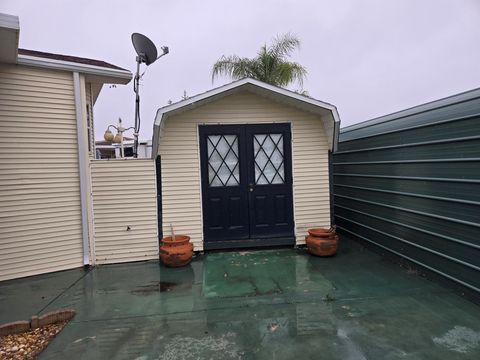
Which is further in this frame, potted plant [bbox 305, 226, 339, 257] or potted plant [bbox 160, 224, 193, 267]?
potted plant [bbox 305, 226, 339, 257]

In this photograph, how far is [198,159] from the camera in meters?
5.37

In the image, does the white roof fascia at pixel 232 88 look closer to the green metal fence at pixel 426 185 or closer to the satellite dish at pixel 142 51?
the green metal fence at pixel 426 185

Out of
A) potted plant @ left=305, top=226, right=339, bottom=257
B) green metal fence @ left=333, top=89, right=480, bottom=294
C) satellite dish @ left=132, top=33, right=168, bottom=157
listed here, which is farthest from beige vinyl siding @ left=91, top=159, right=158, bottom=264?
green metal fence @ left=333, top=89, right=480, bottom=294

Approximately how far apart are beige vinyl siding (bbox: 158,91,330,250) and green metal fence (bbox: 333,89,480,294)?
28.9 inches

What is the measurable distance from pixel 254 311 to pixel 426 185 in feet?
8.41

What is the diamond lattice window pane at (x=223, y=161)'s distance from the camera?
543 cm

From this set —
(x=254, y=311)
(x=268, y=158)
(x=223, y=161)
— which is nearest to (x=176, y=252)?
(x=223, y=161)

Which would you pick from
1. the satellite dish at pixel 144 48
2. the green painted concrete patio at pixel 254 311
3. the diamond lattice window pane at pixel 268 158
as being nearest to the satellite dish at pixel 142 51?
the satellite dish at pixel 144 48

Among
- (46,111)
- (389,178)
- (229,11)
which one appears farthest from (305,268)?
(229,11)

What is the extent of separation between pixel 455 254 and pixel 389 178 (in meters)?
1.48

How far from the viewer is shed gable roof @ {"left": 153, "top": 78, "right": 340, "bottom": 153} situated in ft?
16.0

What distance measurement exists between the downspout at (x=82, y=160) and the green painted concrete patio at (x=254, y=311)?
43 centimetres

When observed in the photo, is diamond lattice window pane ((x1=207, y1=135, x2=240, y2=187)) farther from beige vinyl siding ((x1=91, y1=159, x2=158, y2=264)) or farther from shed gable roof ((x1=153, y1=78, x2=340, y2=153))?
beige vinyl siding ((x1=91, y1=159, x2=158, y2=264))

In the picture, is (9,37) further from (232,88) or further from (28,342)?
(28,342)
